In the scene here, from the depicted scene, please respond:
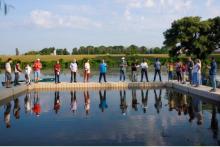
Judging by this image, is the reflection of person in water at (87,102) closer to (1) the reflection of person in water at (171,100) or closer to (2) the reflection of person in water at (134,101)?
(2) the reflection of person in water at (134,101)

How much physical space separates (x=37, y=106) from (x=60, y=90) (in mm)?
7964

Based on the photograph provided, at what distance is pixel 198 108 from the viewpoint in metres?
17.3

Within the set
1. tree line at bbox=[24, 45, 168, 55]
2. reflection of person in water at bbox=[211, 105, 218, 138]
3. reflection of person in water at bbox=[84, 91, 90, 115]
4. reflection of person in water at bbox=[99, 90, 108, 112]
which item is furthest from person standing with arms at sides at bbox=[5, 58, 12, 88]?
tree line at bbox=[24, 45, 168, 55]

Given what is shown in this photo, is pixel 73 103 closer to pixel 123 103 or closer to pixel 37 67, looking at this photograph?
pixel 123 103

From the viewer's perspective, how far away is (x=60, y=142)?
11.0 meters

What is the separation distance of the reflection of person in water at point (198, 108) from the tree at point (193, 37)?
42.9 metres

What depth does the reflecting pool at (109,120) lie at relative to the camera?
37.2 ft

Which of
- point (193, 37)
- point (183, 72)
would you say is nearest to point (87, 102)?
point (183, 72)

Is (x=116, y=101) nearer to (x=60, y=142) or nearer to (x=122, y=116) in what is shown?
(x=122, y=116)

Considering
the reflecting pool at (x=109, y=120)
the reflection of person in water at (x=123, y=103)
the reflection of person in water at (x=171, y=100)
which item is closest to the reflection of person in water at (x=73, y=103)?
the reflecting pool at (x=109, y=120)

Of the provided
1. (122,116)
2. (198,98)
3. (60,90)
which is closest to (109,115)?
(122,116)

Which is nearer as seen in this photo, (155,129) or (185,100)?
(155,129)

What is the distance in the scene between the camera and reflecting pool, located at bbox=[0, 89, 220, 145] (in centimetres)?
1135

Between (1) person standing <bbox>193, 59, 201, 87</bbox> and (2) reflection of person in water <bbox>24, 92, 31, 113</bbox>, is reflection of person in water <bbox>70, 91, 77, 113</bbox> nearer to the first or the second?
(2) reflection of person in water <bbox>24, 92, 31, 113</bbox>
